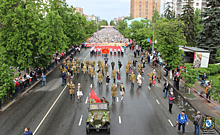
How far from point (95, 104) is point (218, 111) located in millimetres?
9993

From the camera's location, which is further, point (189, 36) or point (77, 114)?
point (189, 36)

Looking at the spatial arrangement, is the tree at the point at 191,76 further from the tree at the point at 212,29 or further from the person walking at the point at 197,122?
the tree at the point at 212,29

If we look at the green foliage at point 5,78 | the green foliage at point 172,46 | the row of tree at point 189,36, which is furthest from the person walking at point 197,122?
the green foliage at point 5,78

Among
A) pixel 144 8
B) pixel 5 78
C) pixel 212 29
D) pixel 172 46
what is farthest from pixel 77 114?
pixel 144 8

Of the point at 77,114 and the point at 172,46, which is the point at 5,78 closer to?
the point at 77,114

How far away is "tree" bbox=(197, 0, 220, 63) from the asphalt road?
697 inches

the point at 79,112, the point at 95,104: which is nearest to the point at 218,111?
the point at 95,104

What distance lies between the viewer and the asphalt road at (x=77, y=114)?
39.8ft

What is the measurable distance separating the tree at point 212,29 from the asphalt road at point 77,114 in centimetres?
1770

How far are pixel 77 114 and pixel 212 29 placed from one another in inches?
1119

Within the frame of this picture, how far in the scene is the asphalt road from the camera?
39.8ft

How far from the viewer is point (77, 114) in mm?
14273

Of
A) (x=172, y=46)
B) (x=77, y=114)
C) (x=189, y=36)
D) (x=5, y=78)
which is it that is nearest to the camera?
(x=77, y=114)

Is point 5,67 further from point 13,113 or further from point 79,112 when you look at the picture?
point 79,112
